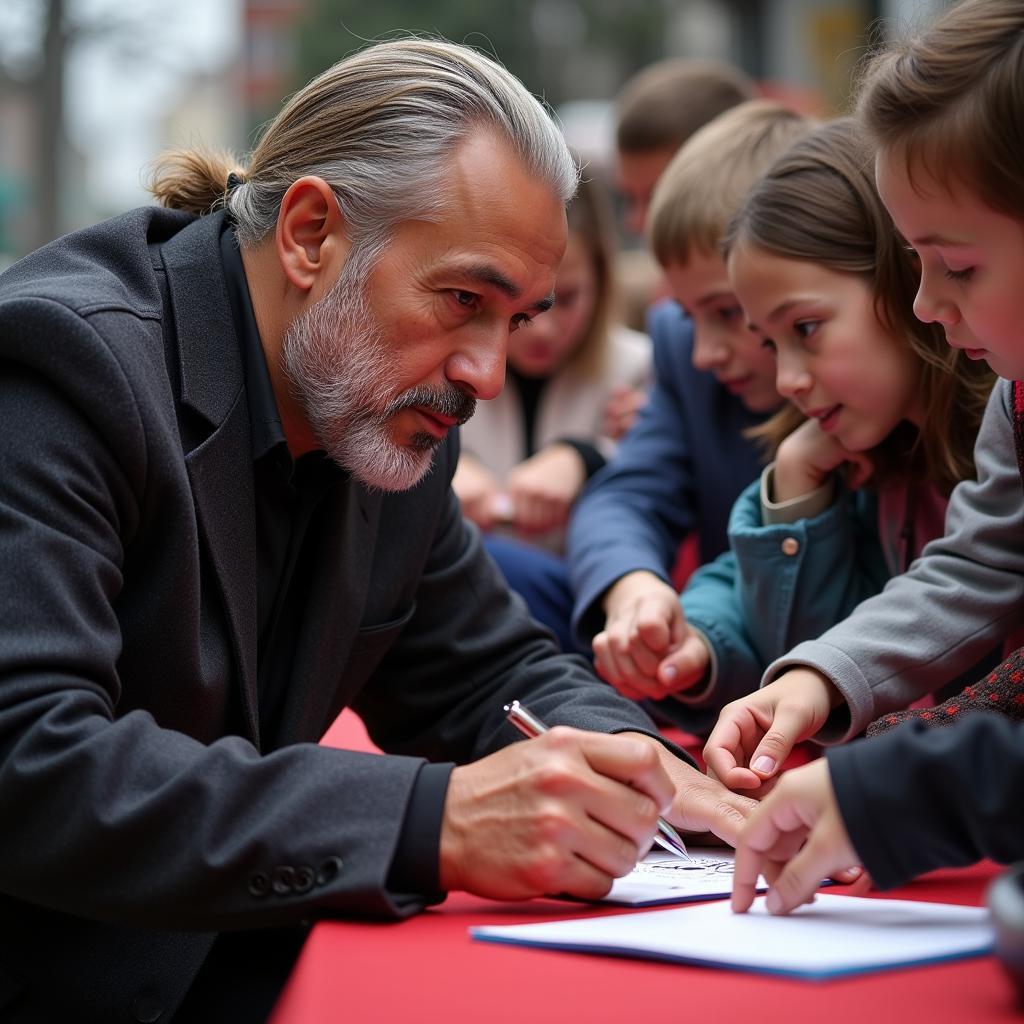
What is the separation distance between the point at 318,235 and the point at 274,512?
0.37 m

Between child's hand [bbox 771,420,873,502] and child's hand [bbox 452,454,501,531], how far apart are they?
1342 mm

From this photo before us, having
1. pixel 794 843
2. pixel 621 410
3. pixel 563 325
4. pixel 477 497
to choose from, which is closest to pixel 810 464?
pixel 794 843

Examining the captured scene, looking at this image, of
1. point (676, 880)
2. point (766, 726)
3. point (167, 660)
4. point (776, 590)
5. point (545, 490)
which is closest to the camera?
point (676, 880)

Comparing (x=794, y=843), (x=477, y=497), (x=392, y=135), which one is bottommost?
(x=477, y=497)

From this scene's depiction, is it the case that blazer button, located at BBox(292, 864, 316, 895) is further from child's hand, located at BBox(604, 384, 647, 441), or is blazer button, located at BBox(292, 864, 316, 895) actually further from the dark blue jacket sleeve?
child's hand, located at BBox(604, 384, 647, 441)

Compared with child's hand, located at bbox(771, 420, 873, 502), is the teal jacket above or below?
below

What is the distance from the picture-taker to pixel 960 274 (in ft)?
5.09

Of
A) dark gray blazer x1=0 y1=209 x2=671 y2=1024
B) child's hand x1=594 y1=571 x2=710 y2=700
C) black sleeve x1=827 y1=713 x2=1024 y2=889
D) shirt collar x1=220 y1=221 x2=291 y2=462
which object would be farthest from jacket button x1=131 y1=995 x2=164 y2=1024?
child's hand x1=594 y1=571 x2=710 y2=700

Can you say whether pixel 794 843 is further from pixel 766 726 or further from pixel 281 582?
pixel 281 582

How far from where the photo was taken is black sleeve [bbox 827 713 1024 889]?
113 cm

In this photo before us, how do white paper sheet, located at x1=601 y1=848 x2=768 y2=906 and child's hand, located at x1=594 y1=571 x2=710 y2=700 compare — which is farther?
child's hand, located at x1=594 y1=571 x2=710 y2=700

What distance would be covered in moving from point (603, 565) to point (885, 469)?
58 centimetres

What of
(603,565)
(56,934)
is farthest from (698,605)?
(56,934)

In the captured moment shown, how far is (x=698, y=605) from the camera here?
2.45 metres
